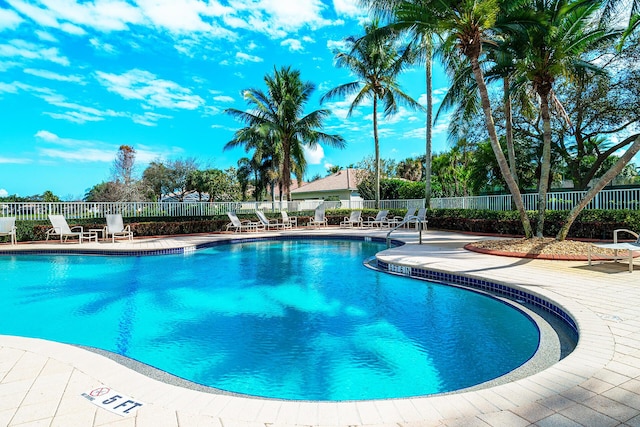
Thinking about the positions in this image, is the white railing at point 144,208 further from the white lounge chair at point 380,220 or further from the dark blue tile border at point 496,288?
the dark blue tile border at point 496,288

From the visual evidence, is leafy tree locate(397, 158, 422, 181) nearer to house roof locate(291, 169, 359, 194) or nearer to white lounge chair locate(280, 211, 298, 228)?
house roof locate(291, 169, 359, 194)

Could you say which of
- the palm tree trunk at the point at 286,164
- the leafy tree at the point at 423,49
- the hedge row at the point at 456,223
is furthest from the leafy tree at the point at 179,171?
the leafy tree at the point at 423,49

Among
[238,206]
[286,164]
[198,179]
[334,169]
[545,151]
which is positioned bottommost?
[238,206]

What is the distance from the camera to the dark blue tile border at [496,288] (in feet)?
Answer: 13.9

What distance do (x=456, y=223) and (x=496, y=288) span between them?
10.6 meters

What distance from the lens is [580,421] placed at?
6.37 feet

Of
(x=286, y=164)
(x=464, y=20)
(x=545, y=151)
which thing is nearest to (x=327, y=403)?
(x=464, y=20)

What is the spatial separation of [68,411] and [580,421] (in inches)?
120

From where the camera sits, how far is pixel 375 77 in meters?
20.3

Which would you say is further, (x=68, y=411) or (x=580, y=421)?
(x=68, y=411)

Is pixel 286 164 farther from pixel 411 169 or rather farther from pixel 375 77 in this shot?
pixel 411 169

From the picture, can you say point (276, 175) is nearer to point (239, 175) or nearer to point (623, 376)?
point (239, 175)

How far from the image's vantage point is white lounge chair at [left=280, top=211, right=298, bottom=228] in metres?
18.9

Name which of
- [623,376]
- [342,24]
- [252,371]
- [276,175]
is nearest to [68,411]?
[252,371]
